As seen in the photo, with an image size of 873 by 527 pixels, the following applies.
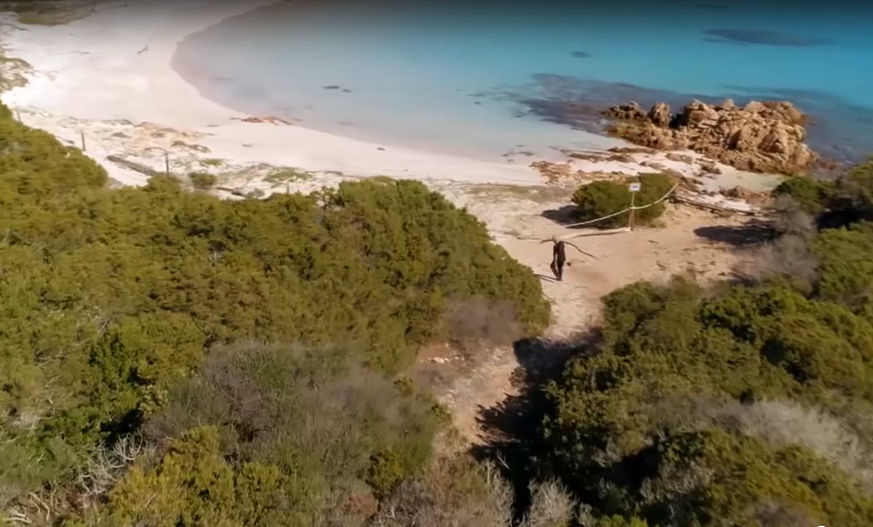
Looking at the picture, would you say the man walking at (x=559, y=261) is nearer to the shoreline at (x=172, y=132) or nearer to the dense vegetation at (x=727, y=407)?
the dense vegetation at (x=727, y=407)

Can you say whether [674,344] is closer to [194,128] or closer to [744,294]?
[744,294]

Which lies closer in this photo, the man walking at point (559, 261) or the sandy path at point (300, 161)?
the man walking at point (559, 261)

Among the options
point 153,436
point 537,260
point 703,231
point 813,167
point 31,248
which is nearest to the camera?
point 153,436

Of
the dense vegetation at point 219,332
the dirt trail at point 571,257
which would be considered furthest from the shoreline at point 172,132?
the dense vegetation at point 219,332

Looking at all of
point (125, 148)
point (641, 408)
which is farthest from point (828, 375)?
point (125, 148)

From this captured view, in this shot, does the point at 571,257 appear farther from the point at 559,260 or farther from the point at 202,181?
the point at 202,181
